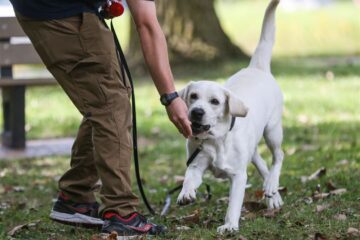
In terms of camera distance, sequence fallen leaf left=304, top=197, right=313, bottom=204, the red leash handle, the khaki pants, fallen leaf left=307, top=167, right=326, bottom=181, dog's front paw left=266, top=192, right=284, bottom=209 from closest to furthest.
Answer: the khaki pants
the red leash handle
dog's front paw left=266, top=192, right=284, bottom=209
fallen leaf left=304, top=197, right=313, bottom=204
fallen leaf left=307, top=167, right=326, bottom=181

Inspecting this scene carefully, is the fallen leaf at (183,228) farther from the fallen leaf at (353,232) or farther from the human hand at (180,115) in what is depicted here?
the fallen leaf at (353,232)

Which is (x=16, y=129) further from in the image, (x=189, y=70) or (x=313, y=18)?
(x=313, y=18)

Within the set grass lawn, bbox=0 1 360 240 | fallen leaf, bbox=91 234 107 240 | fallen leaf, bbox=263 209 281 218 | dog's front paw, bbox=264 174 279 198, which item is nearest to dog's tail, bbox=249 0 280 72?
dog's front paw, bbox=264 174 279 198

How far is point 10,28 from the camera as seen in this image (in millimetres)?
8859

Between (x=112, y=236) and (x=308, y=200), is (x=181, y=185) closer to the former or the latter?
(x=308, y=200)

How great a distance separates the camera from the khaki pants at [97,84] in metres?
4.61

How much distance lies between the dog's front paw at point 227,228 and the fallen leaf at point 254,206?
0.80 metres

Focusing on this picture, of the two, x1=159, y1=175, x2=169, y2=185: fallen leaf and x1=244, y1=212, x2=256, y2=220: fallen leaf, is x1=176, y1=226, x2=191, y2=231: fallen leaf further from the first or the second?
x1=159, y1=175, x2=169, y2=185: fallen leaf

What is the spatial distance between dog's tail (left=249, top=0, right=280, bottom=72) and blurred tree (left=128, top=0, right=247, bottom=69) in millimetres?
7661

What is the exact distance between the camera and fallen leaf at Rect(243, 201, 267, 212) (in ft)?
18.5

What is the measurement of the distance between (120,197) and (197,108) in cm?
66

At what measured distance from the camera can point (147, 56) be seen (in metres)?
4.47

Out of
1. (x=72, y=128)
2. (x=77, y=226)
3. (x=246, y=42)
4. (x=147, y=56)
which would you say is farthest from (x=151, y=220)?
(x=246, y=42)

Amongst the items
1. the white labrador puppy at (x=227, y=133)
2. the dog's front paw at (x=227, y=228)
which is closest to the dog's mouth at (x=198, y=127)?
the white labrador puppy at (x=227, y=133)
